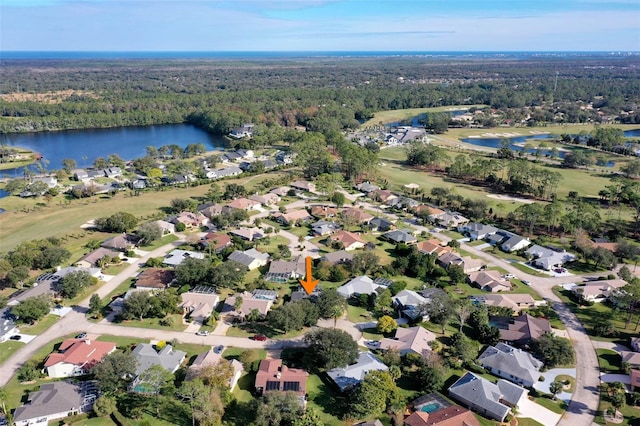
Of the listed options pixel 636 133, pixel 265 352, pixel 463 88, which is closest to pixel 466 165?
pixel 265 352

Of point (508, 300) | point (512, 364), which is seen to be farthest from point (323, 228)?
point (512, 364)

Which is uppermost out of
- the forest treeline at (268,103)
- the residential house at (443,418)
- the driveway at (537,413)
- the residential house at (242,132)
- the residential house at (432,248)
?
the forest treeline at (268,103)

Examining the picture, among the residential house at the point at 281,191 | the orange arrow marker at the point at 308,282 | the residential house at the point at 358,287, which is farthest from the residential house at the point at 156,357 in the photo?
the residential house at the point at 281,191

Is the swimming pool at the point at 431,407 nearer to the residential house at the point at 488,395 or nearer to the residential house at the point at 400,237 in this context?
the residential house at the point at 488,395

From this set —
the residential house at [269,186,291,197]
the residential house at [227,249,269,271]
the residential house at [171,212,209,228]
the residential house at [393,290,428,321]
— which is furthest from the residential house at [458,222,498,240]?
the residential house at [171,212,209,228]

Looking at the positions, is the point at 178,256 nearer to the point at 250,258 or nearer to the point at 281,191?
the point at 250,258

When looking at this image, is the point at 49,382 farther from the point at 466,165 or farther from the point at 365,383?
the point at 466,165
